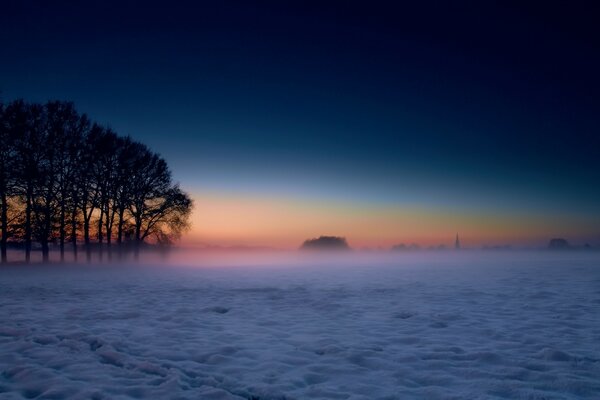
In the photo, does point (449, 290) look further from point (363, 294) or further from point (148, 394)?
point (148, 394)

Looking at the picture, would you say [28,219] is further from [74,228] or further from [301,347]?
[301,347]

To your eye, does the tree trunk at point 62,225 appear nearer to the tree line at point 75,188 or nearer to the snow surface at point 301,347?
the tree line at point 75,188

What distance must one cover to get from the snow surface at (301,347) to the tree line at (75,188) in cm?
1937

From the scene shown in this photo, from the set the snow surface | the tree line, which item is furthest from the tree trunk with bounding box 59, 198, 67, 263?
the snow surface

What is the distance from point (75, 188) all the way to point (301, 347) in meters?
31.8

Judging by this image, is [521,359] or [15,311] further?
[15,311]

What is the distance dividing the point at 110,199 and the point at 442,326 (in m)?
34.1

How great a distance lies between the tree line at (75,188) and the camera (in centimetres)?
2833

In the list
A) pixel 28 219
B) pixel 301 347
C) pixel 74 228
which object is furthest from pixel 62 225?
pixel 301 347

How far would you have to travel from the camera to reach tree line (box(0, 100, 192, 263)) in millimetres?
28328

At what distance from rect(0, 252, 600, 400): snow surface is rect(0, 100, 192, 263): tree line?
19368 mm

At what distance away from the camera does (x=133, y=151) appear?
3625 cm

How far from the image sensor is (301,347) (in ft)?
24.5

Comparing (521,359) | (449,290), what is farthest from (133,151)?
(521,359)
